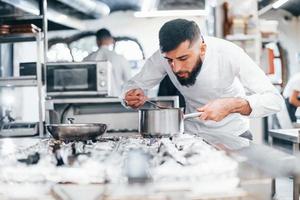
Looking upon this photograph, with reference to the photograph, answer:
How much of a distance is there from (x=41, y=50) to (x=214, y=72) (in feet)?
7.20

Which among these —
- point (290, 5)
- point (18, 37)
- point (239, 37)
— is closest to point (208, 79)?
point (239, 37)

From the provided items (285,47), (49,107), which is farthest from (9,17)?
(285,47)

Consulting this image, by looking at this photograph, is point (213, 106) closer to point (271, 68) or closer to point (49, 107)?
point (49, 107)

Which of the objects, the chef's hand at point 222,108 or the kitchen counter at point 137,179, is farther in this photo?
the chef's hand at point 222,108

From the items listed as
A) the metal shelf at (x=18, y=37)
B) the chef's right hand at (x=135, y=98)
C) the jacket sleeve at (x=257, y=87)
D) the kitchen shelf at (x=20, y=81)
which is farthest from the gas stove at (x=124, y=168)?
the metal shelf at (x=18, y=37)

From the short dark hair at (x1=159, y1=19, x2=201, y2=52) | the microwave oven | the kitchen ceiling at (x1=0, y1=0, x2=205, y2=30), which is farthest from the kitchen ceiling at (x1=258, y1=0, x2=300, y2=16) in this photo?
the short dark hair at (x1=159, y1=19, x2=201, y2=52)

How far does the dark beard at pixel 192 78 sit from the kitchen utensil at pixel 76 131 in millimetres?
787

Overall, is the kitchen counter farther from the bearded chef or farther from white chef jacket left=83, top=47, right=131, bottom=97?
white chef jacket left=83, top=47, right=131, bottom=97

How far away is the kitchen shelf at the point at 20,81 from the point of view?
3.91 metres

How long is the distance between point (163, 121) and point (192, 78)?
0.73 metres

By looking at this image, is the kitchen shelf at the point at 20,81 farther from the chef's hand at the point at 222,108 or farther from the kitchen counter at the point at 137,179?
the kitchen counter at the point at 137,179

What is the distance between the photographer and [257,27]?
3557mm

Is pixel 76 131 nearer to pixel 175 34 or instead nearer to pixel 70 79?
Answer: pixel 175 34

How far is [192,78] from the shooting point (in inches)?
95.3
